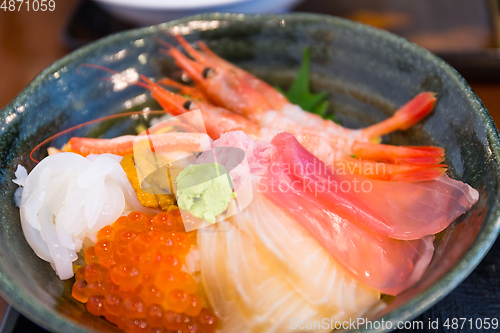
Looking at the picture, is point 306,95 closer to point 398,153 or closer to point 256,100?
point 256,100

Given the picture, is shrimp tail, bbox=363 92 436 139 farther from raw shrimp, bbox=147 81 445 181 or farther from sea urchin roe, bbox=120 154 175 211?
sea urchin roe, bbox=120 154 175 211

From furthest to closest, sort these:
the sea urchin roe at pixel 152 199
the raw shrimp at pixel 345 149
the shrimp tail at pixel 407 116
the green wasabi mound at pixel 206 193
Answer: the shrimp tail at pixel 407 116
the raw shrimp at pixel 345 149
the sea urchin roe at pixel 152 199
the green wasabi mound at pixel 206 193

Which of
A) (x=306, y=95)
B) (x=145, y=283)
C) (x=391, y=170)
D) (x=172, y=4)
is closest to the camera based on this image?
(x=145, y=283)

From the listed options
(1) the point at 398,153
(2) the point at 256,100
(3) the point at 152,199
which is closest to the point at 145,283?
(3) the point at 152,199

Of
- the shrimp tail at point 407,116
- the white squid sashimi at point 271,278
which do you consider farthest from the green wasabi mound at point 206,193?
the shrimp tail at point 407,116

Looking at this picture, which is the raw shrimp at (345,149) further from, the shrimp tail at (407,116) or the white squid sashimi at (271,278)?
the white squid sashimi at (271,278)

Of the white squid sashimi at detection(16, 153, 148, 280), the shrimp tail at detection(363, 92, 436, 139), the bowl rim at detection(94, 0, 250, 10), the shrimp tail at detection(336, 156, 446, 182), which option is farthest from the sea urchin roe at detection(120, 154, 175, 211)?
the bowl rim at detection(94, 0, 250, 10)

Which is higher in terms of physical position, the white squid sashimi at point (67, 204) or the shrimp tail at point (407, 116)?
the white squid sashimi at point (67, 204)
